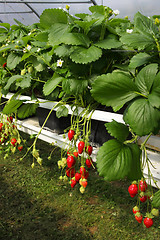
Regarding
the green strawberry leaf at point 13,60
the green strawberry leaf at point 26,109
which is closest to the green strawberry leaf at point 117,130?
the green strawberry leaf at point 26,109

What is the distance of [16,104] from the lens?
972 mm

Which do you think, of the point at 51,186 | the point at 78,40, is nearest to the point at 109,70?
the point at 78,40

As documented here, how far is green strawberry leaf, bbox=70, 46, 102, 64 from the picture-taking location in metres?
0.69

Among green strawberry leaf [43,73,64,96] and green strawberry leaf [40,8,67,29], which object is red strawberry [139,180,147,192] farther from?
green strawberry leaf [40,8,67,29]

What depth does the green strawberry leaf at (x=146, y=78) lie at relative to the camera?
1.74 ft

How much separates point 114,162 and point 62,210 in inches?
49.8

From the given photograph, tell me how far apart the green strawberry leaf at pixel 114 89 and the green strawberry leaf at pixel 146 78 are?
16mm

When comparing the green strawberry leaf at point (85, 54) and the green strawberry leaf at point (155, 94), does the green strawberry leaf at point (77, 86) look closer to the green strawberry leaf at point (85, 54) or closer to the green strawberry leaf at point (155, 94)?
the green strawberry leaf at point (85, 54)

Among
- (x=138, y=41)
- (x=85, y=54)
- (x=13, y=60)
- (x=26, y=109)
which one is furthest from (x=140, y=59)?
(x=13, y=60)

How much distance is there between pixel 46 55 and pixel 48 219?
1.13m

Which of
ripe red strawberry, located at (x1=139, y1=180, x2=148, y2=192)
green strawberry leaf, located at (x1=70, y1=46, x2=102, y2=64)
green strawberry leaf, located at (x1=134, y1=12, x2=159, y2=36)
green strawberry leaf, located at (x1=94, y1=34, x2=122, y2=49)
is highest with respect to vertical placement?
green strawberry leaf, located at (x1=134, y1=12, x2=159, y2=36)

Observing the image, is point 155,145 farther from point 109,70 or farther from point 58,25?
point 58,25

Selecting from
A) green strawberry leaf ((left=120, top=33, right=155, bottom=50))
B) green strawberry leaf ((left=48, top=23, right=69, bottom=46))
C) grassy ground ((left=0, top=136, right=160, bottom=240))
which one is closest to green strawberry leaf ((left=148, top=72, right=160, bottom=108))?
green strawberry leaf ((left=120, top=33, right=155, bottom=50))

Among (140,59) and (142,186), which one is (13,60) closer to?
(140,59)
